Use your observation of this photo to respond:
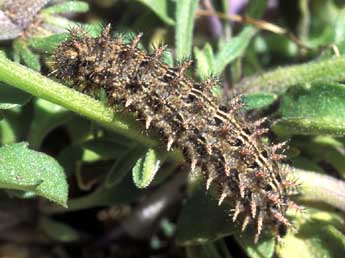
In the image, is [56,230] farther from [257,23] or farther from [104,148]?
[257,23]

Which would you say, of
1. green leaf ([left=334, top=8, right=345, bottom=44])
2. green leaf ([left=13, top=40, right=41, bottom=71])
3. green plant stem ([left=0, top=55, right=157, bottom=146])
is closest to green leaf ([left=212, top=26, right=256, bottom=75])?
green leaf ([left=334, top=8, right=345, bottom=44])

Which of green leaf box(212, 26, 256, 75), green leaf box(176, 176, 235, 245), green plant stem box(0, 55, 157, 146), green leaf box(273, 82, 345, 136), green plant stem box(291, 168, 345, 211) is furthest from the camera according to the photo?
green leaf box(212, 26, 256, 75)

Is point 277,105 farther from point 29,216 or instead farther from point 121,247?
point 29,216

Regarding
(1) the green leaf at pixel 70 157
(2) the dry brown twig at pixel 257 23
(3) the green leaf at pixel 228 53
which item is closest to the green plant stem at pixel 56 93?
(1) the green leaf at pixel 70 157

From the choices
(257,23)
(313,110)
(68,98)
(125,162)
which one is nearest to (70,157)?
(125,162)

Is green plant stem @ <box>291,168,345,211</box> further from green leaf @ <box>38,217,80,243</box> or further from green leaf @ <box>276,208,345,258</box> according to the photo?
green leaf @ <box>38,217,80,243</box>

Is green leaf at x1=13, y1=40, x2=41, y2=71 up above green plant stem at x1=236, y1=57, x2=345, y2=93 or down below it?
above

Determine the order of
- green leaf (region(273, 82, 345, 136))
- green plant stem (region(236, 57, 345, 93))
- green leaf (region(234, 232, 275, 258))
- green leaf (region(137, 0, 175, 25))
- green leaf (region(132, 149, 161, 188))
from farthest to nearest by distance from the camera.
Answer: green leaf (region(137, 0, 175, 25))
green plant stem (region(236, 57, 345, 93))
green leaf (region(234, 232, 275, 258))
green leaf (region(273, 82, 345, 136))
green leaf (region(132, 149, 161, 188))

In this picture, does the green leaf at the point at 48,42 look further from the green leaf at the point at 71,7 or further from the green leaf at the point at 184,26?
the green leaf at the point at 184,26
